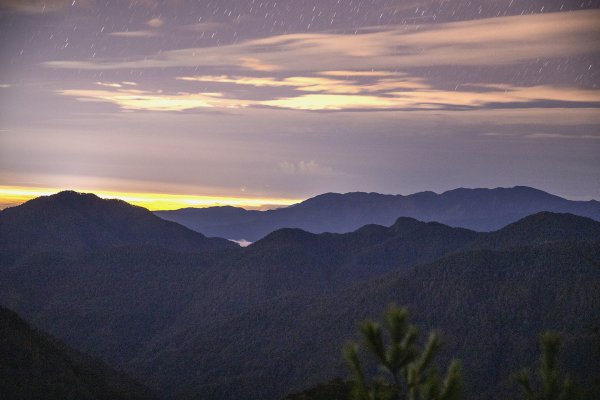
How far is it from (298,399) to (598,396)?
172 ft

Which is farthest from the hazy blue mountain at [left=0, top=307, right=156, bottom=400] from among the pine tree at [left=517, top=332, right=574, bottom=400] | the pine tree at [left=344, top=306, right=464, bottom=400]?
the pine tree at [left=517, top=332, right=574, bottom=400]

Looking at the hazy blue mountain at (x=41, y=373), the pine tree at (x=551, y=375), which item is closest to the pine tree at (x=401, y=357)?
the pine tree at (x=551, y=375)

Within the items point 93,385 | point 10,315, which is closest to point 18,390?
point 93,385

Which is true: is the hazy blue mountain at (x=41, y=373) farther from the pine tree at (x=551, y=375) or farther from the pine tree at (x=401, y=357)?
the pine tree at (x=551, y=375)

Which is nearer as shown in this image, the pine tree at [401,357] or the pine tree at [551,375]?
the pine tree at [401,357]

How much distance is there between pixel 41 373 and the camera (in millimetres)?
157500

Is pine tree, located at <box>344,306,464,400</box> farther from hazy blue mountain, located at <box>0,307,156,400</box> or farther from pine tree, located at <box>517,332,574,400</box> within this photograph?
hazy blue mountain, located at <box>0,307,156,400</box>

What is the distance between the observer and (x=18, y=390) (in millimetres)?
144750

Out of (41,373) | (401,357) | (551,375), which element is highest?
(401,357)

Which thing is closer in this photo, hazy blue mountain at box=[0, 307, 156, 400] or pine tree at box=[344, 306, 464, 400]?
pine tree at box=[344, 306, 464, 400]

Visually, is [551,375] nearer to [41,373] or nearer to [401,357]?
[401,357]

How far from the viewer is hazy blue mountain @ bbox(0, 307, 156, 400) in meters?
148

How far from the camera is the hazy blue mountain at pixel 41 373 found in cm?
14812

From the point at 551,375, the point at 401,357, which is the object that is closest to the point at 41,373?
the point at 401,357
